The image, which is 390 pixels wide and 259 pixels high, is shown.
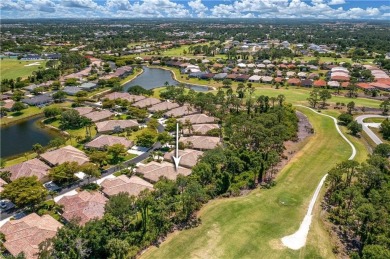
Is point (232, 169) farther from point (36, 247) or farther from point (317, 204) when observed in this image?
point (36, 247)

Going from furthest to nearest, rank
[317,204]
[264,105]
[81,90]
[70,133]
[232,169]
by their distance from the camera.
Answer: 1. [81,90]
2. [264,105]
3. [70,133]
4. [232,169]
5. [317,204]

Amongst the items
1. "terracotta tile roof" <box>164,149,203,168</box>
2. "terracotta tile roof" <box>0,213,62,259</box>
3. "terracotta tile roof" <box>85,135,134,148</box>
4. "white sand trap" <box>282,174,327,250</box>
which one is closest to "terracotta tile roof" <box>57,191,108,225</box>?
"terracotta tile roof" <box>0,213,62,259</box>

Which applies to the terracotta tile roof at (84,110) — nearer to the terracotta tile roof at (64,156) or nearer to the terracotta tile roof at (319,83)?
the terracotta tile roof at (64,156)

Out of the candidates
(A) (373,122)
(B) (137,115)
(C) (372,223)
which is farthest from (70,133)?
(A) (373,122)

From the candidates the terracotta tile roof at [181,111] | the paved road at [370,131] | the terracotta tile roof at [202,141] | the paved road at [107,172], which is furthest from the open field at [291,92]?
the paved road at [107,172]

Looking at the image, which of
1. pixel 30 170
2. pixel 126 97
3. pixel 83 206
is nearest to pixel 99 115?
pixel 126 97
